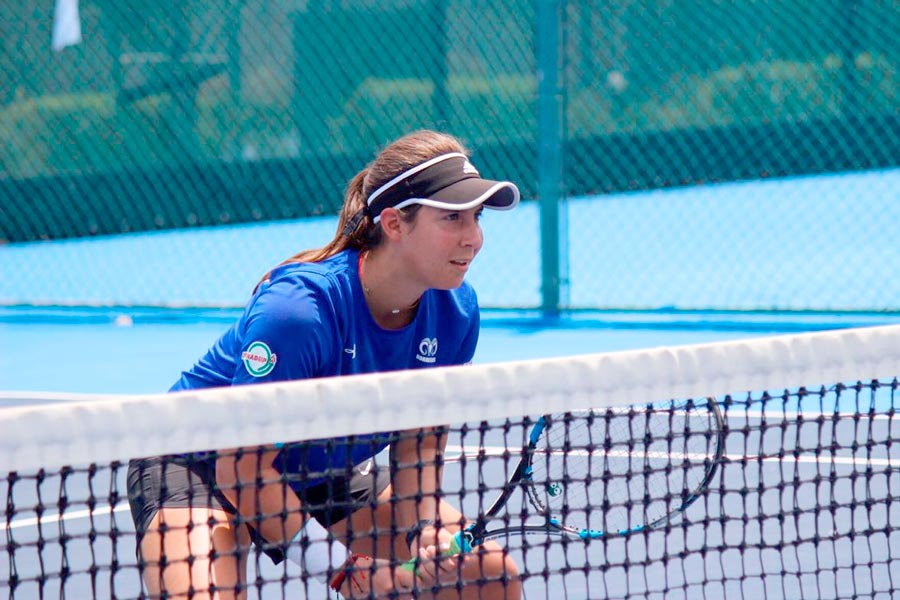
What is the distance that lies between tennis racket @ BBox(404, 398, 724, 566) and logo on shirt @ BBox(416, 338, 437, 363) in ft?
0.81

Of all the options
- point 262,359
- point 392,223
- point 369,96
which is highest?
point 369,96

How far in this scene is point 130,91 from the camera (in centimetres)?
1027

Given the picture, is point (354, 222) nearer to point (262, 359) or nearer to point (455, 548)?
point (262, 359)

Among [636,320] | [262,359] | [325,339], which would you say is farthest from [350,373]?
[636,320]

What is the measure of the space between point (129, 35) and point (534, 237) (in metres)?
3.33

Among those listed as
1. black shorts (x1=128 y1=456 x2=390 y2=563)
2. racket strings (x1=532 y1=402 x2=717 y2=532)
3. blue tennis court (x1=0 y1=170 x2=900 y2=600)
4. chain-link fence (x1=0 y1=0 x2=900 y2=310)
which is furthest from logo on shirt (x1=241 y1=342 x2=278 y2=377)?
chain-link fence (x1=0 y1=0 x2=900 y2=310)

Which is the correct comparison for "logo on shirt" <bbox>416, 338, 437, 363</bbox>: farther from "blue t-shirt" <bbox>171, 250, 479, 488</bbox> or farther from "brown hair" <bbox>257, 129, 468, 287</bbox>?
"brown hair" <bbox>257, 129, 468, 287</bbox>

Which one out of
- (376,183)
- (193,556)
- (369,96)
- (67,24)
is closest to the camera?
(193,556)

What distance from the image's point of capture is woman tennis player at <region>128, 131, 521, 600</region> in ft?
7.75

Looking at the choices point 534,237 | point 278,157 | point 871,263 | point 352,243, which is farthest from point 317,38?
point 352,243

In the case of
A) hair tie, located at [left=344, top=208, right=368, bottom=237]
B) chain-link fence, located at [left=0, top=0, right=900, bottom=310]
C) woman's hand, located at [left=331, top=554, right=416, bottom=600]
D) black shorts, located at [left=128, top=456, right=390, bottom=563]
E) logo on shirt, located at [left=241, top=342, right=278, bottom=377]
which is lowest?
woman's hand, located at [left=331, top=554, right=416, bottom=600]

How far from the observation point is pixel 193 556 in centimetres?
228

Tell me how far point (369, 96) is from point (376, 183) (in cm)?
815

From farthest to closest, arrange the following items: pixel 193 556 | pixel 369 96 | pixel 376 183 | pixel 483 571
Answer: pixel 369 96, pixel 376 183, pixel 483 571, pixel 193 556
